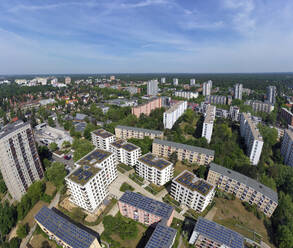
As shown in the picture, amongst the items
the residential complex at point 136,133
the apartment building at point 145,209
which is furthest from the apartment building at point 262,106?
the apartment building at point 145,209

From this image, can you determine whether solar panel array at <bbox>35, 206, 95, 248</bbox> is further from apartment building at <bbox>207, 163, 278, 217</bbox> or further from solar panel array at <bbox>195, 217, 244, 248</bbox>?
apartment building at <bbox>207, 163, 278, 217</bbox>

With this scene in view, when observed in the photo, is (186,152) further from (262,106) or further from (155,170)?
(262,106)

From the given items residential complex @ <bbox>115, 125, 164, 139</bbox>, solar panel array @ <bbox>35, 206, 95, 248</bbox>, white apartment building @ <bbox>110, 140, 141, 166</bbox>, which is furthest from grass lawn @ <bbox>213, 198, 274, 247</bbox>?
residential complex @ <bbox>115, 125, 164, 139</bbox>

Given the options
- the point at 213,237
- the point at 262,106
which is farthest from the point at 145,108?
the point at 262,106

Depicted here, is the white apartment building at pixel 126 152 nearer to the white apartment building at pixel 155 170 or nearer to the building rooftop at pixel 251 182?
the white apartment building at pixel 155 170

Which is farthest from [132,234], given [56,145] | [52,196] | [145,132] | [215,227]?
[56,145]

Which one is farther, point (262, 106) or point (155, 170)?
point (262, 106)

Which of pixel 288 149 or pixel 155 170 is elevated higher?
pixel 288 149
